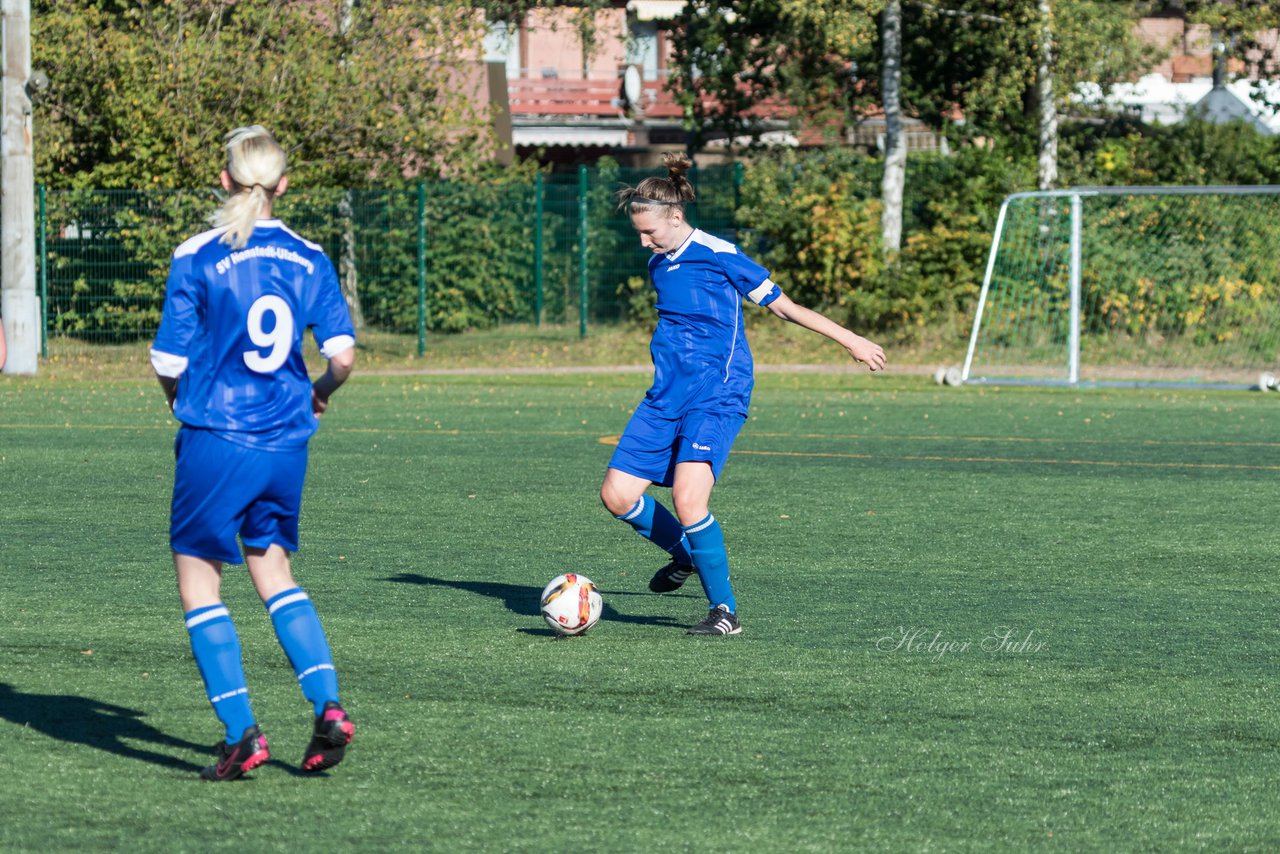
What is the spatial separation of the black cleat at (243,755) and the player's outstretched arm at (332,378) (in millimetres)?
914

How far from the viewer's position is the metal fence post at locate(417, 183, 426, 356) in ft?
79.9

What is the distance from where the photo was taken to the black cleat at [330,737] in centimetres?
498

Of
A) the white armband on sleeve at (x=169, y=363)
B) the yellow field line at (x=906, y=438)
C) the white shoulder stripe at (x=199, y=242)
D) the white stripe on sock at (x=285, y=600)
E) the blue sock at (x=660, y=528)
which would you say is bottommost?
the yellow field line at (x=906, y=438)

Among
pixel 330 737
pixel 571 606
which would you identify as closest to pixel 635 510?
pixel 571 606

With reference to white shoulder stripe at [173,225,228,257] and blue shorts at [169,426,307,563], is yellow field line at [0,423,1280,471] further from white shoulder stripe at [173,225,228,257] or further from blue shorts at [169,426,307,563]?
white shoulder stripe at [173,225,228,257]

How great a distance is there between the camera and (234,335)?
4.95m

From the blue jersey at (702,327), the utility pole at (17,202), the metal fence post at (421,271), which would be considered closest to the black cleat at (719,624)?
the blue jersey at (702,327)

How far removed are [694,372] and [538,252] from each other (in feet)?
59.2

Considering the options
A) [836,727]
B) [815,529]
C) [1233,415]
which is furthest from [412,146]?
[836,727]

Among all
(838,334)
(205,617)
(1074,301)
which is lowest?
(1074,301)

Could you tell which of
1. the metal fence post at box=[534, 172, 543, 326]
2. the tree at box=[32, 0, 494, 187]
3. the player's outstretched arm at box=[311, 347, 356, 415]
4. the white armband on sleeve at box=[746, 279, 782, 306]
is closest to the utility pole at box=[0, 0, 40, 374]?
the tree at box=[32, 0, 494, 187]

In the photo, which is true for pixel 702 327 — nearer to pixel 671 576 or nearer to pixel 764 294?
pixel 764 294

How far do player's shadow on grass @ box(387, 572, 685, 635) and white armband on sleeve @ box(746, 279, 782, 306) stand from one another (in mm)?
1389

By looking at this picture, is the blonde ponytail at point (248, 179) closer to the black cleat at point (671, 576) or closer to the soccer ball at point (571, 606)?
the soccer ball at point (571, 606)
